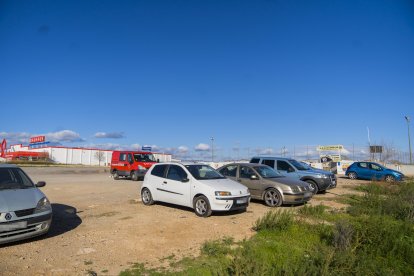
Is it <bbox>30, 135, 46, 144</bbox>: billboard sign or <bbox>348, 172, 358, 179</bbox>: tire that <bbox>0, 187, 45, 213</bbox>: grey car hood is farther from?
<bbox>30, 135, 46, 144</bbox>: billboard sign

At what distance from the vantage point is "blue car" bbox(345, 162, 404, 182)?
81.0 feet

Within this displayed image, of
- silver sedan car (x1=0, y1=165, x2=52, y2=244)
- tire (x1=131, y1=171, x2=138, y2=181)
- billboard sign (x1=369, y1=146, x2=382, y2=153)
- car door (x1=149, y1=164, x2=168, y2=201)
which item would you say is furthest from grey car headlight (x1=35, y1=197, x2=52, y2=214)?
billboard sign (x1=369, y1=146, x2=382, y2=153)

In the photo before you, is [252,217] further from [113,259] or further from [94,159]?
[94,159]

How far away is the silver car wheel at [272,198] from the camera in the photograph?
38.2ft

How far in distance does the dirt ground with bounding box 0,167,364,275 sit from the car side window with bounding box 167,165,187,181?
105 centimetres

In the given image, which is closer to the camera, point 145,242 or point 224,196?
point 145,242

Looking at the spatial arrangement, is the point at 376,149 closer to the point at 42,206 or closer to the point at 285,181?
the point at 285,181

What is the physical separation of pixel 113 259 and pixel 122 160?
1772 centimetres

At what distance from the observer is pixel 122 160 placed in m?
23.2

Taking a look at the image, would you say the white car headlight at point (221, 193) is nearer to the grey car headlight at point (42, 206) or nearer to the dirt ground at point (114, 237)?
the dirt ground at point (114, 237)

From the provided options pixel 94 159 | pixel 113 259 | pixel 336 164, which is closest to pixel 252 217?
pixel 113 259

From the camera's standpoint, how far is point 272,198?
11.8 m

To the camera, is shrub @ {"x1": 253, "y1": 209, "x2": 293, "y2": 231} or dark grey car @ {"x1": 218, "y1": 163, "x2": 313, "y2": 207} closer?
shrub @ {"x1": 253, "y1": 209, "x2": 293, "y2": 231}

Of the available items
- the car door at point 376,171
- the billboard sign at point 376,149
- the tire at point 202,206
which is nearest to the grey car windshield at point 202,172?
the tire at point 202,206
